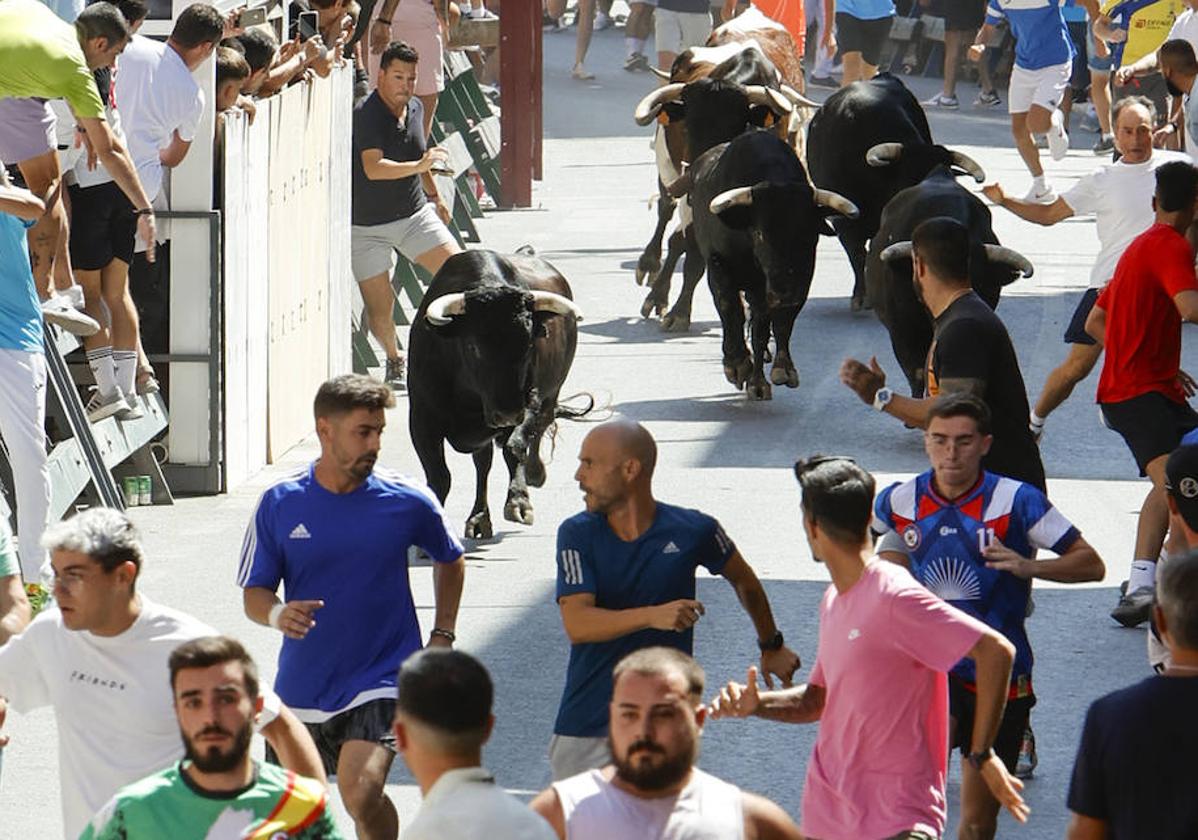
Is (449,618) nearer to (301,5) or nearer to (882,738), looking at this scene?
(882,738)

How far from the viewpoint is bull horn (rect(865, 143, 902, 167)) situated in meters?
18.0

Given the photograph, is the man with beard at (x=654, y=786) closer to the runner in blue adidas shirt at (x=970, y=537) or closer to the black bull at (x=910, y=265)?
the runner in blue adidas shirt at (x=970, y=537)

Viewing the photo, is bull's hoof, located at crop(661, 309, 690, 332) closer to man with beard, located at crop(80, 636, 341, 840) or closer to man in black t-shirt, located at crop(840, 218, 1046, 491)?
man in black t-shirt, located at crop(840, 218, 1046, 491)

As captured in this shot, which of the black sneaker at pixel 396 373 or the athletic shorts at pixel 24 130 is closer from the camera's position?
the athletic shorts at pixel 24 130

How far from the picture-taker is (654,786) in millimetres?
5414

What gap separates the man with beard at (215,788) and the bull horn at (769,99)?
547 inches

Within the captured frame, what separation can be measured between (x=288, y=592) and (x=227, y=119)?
6.78m

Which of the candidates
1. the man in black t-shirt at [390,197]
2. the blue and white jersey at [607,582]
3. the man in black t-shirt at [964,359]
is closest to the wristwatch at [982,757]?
the blue and white jersey at [607,582]

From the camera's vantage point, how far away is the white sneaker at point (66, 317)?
39.8 feet

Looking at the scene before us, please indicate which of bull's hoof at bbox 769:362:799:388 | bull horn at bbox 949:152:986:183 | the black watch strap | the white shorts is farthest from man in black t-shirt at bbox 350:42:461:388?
the black watch strap

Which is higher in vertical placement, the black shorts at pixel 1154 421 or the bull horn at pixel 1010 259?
the black shorts at pixel 1154 421

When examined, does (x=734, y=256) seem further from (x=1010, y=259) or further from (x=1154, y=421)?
(x=1154, y=421)

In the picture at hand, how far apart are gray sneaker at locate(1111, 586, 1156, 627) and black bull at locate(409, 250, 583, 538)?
9.82ft

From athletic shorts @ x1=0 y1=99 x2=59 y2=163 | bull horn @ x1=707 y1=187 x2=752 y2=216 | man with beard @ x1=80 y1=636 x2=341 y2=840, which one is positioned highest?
man with beard @ x1=80 y1=636 x2=341 y2=840
